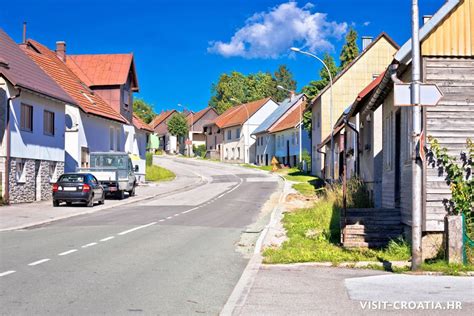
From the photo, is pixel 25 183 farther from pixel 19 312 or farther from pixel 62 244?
pixel 19 312

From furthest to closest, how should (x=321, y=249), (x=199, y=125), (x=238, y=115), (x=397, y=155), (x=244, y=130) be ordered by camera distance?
(x=199, y=125), (x=238, y=115), (x=244, y=130), (x=397, y=155), (x=321, y=249)

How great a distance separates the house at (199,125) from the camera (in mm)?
114894

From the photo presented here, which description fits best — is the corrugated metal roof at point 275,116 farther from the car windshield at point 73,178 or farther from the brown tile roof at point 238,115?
the car windshield at point 73,178

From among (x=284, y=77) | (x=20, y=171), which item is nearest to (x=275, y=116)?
(x=20, y=171)

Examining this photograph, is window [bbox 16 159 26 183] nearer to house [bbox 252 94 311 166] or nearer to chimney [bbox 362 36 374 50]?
chimney [bbox 362 36 374 50]

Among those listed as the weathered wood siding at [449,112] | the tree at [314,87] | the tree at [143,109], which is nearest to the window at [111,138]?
the tree at [314,87]

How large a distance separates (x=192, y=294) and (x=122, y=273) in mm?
2186

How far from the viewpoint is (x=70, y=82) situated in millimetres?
41656

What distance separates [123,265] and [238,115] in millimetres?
80744

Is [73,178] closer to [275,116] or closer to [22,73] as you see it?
[22,73]

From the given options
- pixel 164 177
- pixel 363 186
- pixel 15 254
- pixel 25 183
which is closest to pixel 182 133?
pixel 164 177

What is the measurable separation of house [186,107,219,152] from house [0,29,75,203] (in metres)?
80.1

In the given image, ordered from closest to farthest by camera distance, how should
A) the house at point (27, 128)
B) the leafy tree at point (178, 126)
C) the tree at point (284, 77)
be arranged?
the house at point (27, 128), the leafy tree at point (178, 126), the tree at point (284, 77)

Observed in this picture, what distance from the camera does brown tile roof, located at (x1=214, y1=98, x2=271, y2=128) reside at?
8731cm
